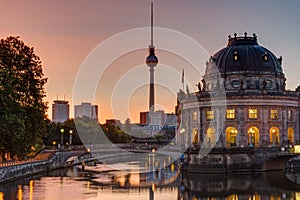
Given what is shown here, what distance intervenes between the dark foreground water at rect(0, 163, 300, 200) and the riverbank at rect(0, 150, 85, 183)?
1345mm

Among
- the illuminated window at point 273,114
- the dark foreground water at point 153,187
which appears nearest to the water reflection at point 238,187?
the dark foreground water at point 153,187

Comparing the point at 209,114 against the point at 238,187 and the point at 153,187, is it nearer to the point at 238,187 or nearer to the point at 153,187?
the point at 238,187

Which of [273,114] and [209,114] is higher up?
[209,114]

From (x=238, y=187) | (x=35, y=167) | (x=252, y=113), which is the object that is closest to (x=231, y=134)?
(x=252, y=113)

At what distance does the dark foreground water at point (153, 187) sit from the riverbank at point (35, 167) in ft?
4.41

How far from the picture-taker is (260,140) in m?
96.9

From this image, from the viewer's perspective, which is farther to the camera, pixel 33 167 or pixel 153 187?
pixel 33 167

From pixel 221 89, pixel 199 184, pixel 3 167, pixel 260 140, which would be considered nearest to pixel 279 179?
pixel 199 184

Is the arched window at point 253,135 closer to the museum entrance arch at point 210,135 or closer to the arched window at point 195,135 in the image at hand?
the museum entrance arch at point 210,135

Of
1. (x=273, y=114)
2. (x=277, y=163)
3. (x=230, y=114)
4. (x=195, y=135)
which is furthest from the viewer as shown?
(x=195, y=135)

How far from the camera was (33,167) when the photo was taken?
75312mm

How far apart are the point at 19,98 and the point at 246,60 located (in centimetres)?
5505

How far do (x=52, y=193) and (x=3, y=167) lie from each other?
33.3 ft

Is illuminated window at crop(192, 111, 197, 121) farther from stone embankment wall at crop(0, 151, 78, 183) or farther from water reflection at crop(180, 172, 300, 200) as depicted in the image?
water reflection at crop(180, 172, 300, 200)
